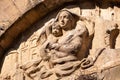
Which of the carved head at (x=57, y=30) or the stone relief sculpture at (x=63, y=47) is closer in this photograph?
the stone relief sculpture at (x=63, y=47)

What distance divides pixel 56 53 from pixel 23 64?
54 cm

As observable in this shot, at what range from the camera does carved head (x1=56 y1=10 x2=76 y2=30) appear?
8.37 meters

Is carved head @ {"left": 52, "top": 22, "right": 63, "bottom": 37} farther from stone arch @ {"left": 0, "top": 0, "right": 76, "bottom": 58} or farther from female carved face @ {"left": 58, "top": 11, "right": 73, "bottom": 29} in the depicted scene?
stone arch @ {"left": 0, "top": 0, "right": 76, "bottom": 58}

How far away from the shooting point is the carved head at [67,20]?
8.37 metres

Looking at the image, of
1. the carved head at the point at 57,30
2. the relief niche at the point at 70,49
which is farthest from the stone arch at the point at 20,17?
the carved head at the point at 57,30

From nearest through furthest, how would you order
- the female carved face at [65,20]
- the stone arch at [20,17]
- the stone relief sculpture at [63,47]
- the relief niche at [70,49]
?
1. the relief niche at [70,49]
2. the stone relief sculpture at [63,47]
3. the female carved face at [65,20]
4. the stone arch at [20,17]

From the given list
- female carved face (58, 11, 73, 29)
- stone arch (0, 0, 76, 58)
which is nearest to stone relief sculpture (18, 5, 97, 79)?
female carved face (58, 11, 73, 29)

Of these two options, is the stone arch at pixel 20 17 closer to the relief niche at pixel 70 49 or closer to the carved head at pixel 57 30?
the relief niche at pixel 70 49

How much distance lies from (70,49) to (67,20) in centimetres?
43

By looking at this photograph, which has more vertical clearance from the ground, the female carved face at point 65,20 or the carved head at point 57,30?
the female carved face at point 65,20

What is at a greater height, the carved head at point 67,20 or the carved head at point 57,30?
the carved head at point 67,20

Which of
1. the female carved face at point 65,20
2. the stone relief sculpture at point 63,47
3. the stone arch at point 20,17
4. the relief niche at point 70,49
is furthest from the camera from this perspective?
the stone arch at point 20,17

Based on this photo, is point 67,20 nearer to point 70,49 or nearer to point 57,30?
point 57,30

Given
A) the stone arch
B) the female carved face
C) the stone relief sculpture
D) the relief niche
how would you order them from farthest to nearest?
the stone arch
the female carved face
the stone relief sculpture
the relief niche
